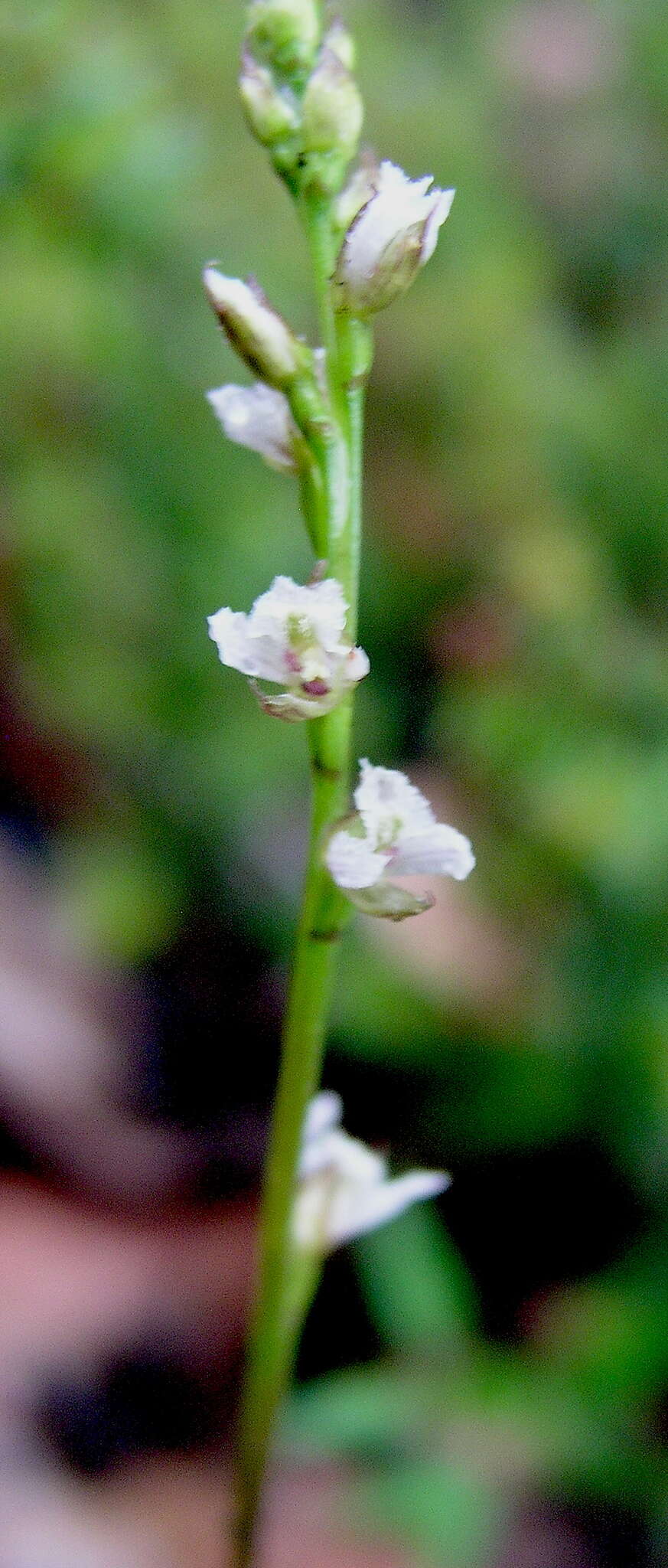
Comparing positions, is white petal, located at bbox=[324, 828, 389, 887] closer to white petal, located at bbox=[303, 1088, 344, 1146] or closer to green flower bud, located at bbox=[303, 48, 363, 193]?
white petal, located at bbox=[303, 1088, 344, 1146]

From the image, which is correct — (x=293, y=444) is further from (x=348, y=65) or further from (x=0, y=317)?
(x=0, y=317)

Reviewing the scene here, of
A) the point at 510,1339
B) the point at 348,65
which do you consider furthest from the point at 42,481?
the point at 510,1339

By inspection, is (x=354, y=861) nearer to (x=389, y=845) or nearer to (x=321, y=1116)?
(x=389, y=845)

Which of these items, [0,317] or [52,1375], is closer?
[52,1375]

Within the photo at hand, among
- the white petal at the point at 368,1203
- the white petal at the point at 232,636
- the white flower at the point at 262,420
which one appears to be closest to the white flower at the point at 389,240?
the white flower at the point at 262,420

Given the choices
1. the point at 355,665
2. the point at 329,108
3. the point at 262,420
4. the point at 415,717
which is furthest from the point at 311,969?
the point at 415,717

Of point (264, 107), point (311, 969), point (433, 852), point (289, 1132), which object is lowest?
point (289, 1132)
